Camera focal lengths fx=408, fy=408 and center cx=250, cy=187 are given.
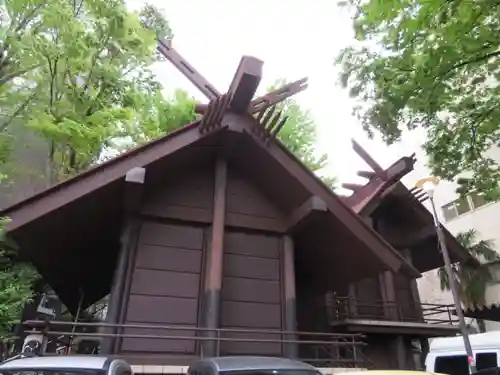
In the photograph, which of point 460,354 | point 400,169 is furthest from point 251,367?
point 400,169

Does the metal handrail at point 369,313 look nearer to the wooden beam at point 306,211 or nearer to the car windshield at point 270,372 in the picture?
the wooden beam at point 306,211

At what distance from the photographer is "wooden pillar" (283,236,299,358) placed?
8.66 m

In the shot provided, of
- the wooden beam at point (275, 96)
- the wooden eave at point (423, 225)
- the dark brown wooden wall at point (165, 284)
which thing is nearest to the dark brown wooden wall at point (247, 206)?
the dark brown wooden wall at point (165, 284)

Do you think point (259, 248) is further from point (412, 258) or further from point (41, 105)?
point (412, 258)

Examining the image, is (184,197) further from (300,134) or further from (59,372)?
(300,134)

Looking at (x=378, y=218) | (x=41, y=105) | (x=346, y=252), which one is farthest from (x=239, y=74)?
(x=378, y=218)

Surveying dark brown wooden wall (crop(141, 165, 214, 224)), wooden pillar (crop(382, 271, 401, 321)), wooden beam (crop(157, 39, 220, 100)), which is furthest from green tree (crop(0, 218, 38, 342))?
wooden pillar (crop(382, 271, 401, 321))

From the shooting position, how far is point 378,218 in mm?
16953

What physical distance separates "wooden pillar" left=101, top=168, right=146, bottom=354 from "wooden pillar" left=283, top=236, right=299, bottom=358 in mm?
3450

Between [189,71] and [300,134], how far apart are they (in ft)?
40.3

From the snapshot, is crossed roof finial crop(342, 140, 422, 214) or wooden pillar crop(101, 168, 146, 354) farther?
crossed roof finial crop(342, 140, 422, 214)

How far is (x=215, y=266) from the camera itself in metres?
8.45

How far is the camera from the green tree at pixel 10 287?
628cm

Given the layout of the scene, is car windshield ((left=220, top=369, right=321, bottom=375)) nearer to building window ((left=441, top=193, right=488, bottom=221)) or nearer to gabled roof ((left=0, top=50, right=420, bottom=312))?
gabled roof ((left=0, top=50, right=420, bottom=312))
